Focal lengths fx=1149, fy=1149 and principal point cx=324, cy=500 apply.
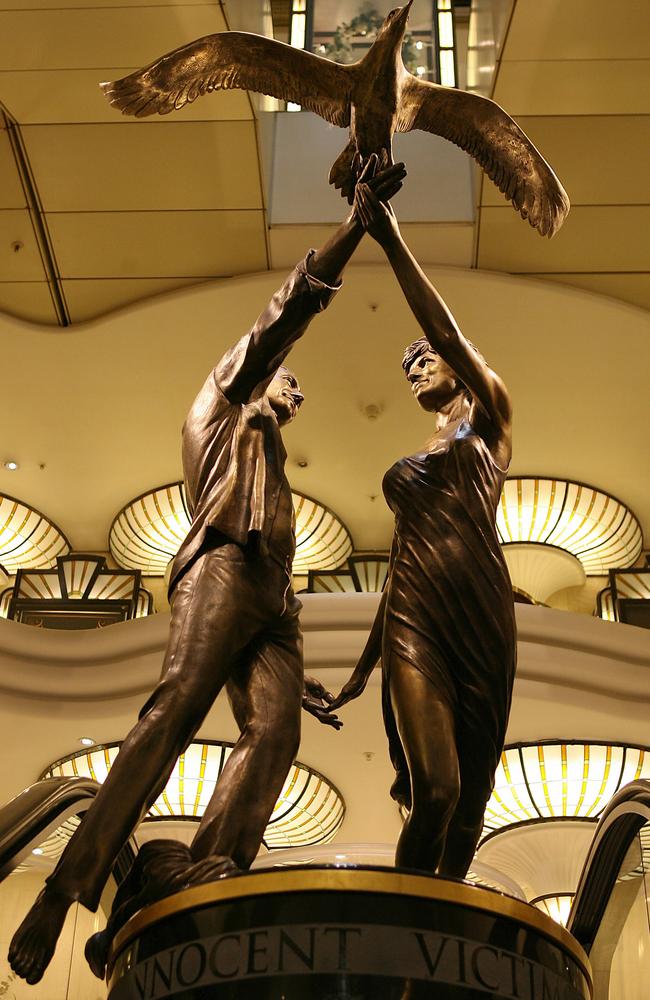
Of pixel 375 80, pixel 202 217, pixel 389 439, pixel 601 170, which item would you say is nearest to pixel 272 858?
pixel 389 439

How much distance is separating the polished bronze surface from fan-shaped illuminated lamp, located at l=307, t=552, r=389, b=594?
24.1 feet

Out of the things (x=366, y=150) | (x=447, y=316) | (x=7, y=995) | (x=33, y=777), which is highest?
(x=366, y=150)

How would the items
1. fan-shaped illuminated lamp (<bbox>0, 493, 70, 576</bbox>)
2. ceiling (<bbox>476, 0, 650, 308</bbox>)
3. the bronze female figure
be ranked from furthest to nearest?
1. fan-shaped illuminated lamp (<bbox>0, 493, 70, 576</bbox>)
2. ceiling (<bbox>476, 0, 650, 308</bbox>)
3. the bronze female figure

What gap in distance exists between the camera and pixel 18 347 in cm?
938

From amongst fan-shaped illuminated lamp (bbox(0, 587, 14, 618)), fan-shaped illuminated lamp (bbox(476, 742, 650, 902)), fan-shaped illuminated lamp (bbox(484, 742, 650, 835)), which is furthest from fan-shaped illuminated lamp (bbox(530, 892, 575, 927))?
fan-shaped illuminated lamp (bbox(0, 587, 14, 618))

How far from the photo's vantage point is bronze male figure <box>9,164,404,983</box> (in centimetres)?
205

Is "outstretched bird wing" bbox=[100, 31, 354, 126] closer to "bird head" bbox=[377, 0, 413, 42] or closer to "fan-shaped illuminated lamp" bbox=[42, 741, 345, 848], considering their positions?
"bird head" bbox=[377, 0, 413, 42]

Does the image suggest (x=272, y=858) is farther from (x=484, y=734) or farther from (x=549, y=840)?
(x=484, y=734)

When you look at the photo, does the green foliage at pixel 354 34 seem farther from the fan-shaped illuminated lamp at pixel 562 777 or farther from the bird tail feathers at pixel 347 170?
the bird tail feathers at pixel 347 170

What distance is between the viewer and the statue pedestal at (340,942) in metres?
1.80

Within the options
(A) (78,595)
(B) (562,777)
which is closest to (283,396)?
(B) (562,777)

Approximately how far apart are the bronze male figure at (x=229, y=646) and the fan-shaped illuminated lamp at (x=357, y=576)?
6.70 metres

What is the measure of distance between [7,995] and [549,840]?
18.4 feet

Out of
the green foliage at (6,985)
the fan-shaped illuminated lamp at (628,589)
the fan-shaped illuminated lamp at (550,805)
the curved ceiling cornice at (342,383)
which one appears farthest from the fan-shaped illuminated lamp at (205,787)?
the green foliage at (6,985)
